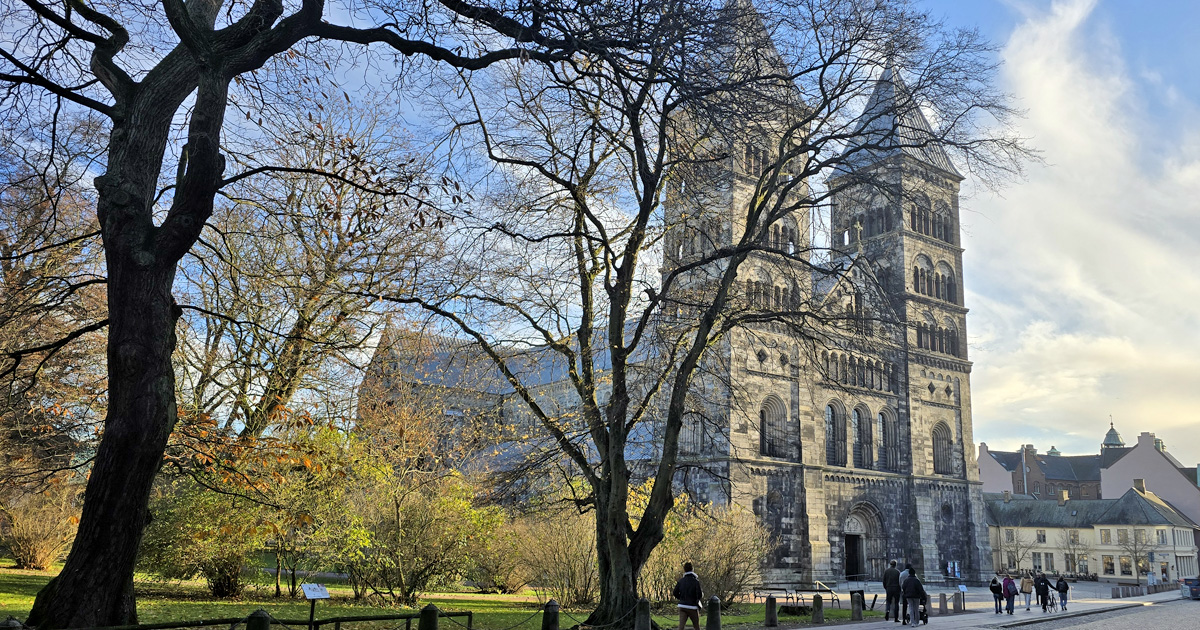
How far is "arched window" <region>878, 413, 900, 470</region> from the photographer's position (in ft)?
147

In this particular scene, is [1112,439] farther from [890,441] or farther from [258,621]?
[258,621]

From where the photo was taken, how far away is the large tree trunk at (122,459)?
745 centimetres

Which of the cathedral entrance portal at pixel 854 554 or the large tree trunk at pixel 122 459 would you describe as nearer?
the large tree trunk at pixel 122 459

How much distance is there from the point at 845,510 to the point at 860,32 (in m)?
31.5

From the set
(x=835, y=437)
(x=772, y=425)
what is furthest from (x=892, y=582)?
(x=835, y=437)

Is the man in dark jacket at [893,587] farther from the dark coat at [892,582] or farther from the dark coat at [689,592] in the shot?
the dark coat at [689,592]

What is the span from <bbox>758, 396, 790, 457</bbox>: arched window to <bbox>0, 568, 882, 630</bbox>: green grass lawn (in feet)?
50.0

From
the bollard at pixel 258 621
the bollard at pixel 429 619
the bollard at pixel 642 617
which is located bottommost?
the bollard at pixel 642 617

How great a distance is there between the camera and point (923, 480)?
4491 cm

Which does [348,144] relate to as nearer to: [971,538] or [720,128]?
[720,128]

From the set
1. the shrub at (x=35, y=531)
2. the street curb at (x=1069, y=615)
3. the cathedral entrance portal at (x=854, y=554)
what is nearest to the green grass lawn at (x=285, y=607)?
the shrub at (x=35, y=531)

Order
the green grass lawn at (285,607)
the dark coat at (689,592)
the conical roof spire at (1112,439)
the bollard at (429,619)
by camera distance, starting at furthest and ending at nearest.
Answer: the conical roof spire at (1112,439) → the green grass lawn at (285,607) → the dark coat at (689,592) → the bollard at (429,619)

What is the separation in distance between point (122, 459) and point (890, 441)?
1692 inches

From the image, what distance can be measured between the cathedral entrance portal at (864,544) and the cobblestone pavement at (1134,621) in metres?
13.9
